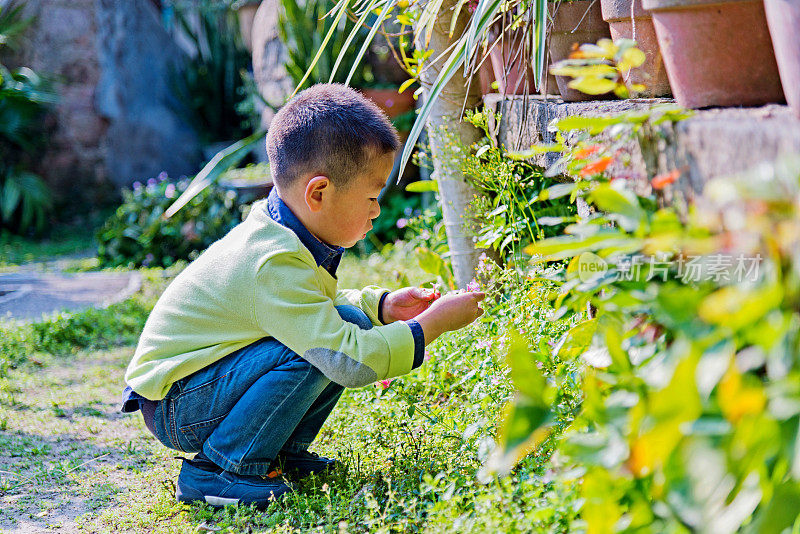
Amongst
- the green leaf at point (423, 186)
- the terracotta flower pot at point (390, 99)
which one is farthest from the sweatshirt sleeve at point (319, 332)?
the terracotta flower pot at point (390, 99)

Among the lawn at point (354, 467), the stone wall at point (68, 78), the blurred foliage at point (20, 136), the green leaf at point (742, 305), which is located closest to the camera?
the green leaf at point (742, 305)

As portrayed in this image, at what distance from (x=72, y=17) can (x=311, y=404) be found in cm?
745

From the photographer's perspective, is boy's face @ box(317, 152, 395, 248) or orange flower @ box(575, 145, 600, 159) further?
boy's face @ box(317, 152, 395, 248)

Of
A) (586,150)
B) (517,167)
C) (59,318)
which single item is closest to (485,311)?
(517,167)

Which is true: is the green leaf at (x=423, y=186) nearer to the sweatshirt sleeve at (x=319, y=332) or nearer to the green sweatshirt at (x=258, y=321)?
the green sweatshirt at (x=258, y=321)

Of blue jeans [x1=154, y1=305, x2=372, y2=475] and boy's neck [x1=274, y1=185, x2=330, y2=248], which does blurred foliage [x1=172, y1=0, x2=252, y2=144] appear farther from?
blue jeans [x1=154, y1=305, x2=372, y2=475]

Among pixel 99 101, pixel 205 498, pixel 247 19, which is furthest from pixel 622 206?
pixel 247 19

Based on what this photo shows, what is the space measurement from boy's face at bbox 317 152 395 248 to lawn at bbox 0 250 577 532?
0.46m

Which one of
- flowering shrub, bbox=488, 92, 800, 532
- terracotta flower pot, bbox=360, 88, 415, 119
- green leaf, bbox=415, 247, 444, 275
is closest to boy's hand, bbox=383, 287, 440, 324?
green leaf, bbox=415, 247, 444, 275

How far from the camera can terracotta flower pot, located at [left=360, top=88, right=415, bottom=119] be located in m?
5.64

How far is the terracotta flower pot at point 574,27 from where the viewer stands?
7.04ft

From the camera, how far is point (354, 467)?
2.01 m

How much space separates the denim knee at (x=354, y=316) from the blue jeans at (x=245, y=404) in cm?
19

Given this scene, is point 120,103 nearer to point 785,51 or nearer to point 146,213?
point 146,213
